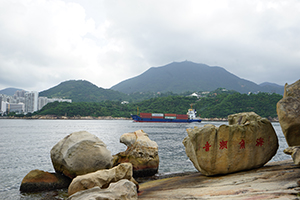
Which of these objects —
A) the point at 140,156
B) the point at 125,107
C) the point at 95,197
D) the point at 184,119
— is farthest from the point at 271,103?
the point at 95,197

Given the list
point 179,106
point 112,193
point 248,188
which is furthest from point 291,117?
point 179,106

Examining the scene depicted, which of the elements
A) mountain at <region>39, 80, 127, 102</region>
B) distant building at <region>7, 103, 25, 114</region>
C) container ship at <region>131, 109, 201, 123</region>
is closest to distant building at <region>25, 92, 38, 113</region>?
distant building at <region>7, 103, 25, 114</region>

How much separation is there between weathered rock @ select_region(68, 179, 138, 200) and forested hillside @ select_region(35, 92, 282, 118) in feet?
303

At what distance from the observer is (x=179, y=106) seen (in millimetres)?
115375

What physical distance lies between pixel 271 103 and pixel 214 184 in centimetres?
9296

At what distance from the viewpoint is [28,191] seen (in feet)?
33.7

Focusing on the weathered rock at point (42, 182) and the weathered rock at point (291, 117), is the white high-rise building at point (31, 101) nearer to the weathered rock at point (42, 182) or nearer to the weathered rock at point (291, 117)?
the weathered rock at point (42, 182)

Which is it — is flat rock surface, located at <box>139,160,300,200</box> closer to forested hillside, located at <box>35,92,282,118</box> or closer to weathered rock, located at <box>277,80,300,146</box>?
weathered rock, located at <box>277,80,300,146</box>

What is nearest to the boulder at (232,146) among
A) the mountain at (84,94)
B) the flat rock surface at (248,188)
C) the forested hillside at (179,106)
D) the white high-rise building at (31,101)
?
the flat rock surface at (248,188)

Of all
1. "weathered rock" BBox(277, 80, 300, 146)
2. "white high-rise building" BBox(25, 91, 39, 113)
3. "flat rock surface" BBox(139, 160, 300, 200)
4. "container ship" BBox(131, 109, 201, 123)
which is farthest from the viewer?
"white high-rise building" BBox(25, 91, 39, 113)

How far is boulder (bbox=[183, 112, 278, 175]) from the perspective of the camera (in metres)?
8.68

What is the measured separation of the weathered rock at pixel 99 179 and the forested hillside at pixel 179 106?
9114 centimetres

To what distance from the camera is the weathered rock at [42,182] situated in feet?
33.6

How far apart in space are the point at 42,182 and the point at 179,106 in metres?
107
